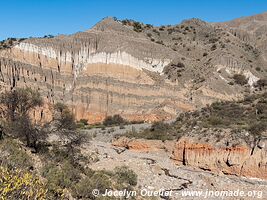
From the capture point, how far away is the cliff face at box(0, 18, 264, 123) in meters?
66.4

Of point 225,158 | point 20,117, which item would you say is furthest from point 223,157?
point 20,117

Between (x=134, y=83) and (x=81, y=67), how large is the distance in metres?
9.49

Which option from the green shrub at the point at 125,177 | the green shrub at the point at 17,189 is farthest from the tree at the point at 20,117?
the green shrub at the point at 17,189

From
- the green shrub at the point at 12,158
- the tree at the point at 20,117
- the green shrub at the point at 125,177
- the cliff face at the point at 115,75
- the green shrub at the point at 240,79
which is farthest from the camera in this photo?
the green shrub at the point at 240,79

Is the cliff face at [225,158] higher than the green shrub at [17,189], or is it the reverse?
the green shrub at [17,189]

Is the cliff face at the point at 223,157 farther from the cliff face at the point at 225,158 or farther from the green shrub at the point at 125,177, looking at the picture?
the green shrub at the point at 125,177

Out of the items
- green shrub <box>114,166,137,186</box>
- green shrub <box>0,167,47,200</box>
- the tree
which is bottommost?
green shrub <box>114,166,137,186</box>

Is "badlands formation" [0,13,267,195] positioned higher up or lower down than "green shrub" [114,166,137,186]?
higher up

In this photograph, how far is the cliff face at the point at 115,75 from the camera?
6638 cm

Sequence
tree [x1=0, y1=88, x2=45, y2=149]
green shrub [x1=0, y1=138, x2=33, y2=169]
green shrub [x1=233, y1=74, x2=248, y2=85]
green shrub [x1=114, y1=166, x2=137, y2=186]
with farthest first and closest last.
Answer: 1. green shrub [x1=233, y1=74, x2=248, y2=85]
2. tree [x1=0, y1=88, x2=45, y2=149]
3. green shrub [x1=114, y1=166, x2=137, y2=186]
4. green shrub [x1=0, y1=138, x2=33, y2=169]

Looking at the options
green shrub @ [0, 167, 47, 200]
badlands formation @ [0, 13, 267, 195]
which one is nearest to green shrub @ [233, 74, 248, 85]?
badlands formation @ [0, 13, 267, 195]

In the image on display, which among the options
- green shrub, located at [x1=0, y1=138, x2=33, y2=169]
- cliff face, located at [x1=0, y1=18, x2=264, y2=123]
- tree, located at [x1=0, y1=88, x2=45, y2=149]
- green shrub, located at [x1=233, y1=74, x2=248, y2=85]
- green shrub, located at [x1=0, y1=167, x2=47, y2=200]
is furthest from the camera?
green shrub, located at [x1=233, y1=74, x2=248, y2=85]

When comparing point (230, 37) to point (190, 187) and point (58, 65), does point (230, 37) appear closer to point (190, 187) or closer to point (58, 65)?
point (58, 65)

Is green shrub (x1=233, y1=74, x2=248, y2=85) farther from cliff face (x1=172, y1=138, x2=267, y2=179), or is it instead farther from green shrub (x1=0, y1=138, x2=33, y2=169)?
green shrub (x1=0, y1=138, x2=33, y2=169)
